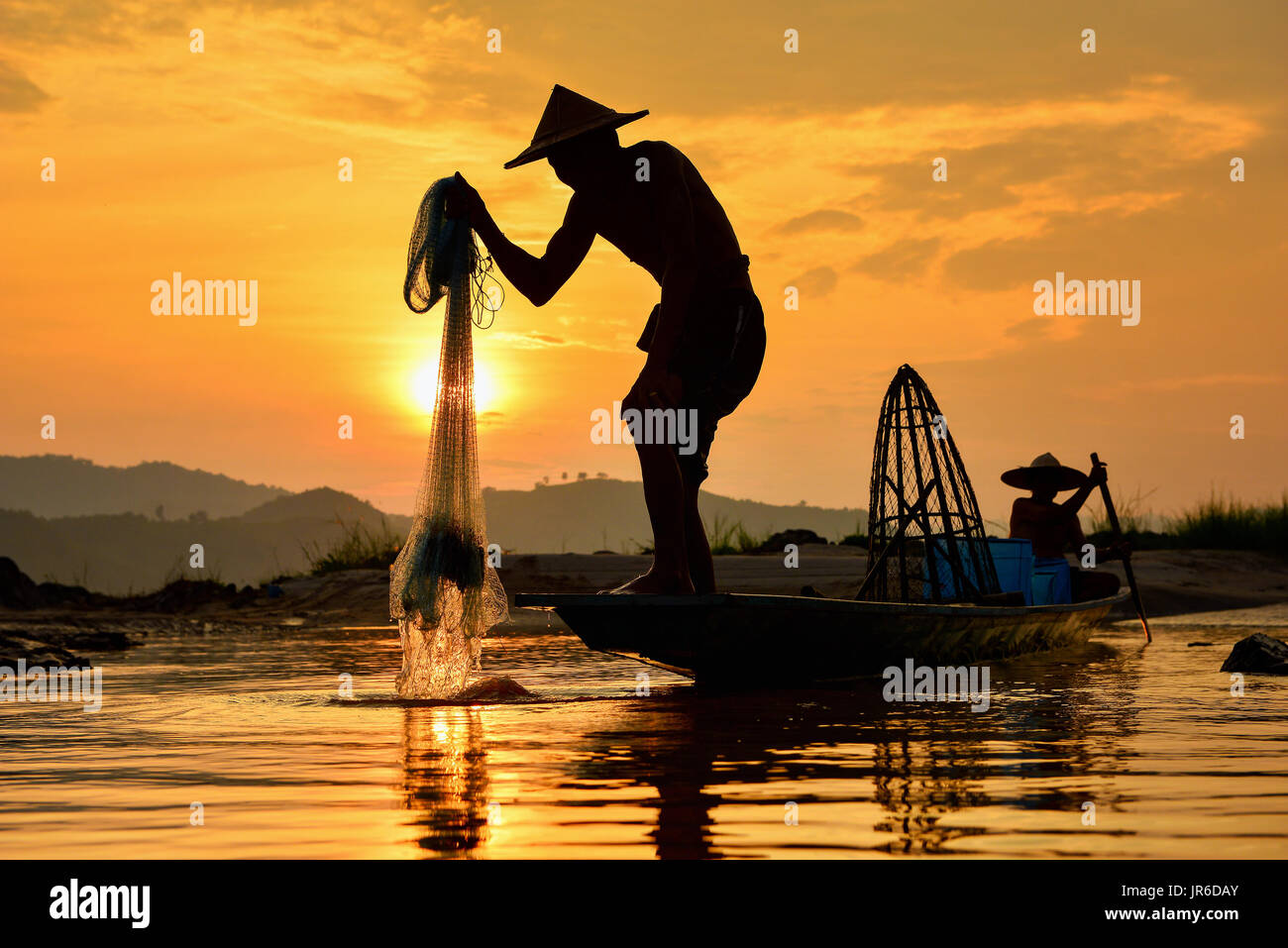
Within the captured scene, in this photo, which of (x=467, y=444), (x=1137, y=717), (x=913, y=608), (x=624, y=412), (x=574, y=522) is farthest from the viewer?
(x=574, y=522)

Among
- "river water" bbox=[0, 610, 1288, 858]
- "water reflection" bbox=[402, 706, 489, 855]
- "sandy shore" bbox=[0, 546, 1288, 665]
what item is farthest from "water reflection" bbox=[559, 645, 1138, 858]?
"sandy shore" bbox=[0, 546, 1288, 665]

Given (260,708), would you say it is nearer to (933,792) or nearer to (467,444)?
(467,444)

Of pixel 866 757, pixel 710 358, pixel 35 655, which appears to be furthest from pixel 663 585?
pixel 35 655

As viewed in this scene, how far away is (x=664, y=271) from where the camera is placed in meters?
6.87

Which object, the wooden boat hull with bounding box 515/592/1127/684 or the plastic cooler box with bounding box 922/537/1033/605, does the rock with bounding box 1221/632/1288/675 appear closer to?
the wooden boat hull with bounding box 515/592/1127/684

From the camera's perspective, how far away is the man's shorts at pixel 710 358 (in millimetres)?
6824

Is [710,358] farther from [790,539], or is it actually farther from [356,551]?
[790,539]

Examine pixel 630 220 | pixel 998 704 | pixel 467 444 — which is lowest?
pixel 998 704

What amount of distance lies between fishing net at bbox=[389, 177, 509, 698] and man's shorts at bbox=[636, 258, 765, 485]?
938 millimetres

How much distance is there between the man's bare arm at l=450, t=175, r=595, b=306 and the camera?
22.3ft
